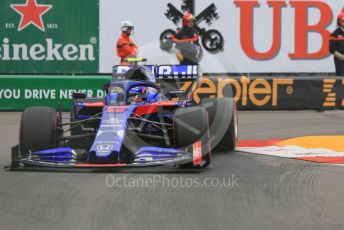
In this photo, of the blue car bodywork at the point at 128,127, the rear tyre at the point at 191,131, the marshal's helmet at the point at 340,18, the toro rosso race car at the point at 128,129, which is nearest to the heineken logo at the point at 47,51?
the marshal's helmet at the point at 340,18

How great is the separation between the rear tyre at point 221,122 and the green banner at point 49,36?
340 inches

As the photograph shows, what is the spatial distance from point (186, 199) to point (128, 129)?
234 centimetres

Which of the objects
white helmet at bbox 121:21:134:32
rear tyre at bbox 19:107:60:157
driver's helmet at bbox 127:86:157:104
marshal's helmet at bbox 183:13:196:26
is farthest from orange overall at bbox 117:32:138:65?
rear tyre at bbox 19:107:60:157

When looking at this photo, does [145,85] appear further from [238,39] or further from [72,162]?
[238,39]

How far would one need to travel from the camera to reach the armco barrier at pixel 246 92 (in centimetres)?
1906

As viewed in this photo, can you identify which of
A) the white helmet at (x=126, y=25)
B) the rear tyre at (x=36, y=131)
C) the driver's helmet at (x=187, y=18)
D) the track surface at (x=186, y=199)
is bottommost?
the track surface at (x=186, y=199)

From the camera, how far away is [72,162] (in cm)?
930

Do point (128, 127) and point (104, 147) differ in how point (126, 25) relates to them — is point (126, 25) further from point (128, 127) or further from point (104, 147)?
point (104, 147)

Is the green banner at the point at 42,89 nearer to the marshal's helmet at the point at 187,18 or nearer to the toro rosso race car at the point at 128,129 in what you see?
the marshal's helmet at the point at 187,18

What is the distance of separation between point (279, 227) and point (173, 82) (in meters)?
6.18

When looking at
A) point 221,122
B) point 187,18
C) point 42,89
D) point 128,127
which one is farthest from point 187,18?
point 128,127

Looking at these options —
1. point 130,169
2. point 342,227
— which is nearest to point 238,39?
point 130,169

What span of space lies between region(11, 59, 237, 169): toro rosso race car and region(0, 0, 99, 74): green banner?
27.8ft

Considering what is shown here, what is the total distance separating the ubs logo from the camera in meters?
20.0
